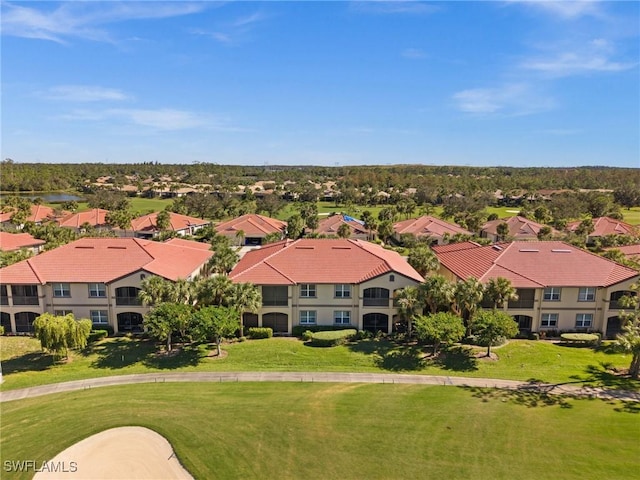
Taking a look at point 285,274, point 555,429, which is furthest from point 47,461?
point 555,429

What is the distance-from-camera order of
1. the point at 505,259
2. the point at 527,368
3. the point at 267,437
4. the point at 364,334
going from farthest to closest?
1. the point at 505,259
2. the point at 364,334
3. the point at 527,368
4. the point at 267,437

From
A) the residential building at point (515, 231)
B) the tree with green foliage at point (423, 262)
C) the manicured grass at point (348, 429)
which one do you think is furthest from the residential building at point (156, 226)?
the residential building at point (515, 231)

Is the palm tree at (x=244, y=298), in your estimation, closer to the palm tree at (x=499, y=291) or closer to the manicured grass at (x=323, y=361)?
the manicured grass at (x=323, y=361)

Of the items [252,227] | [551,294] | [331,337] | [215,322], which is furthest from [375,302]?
[252,227]

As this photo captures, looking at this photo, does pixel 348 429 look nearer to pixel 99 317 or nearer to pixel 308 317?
pixel 308 317

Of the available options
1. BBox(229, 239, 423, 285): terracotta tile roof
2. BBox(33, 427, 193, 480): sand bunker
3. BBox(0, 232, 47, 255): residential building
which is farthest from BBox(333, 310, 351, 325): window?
BBox(0, 232, 47, 255): residential building

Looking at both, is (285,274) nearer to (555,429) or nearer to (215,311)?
(215,311)
